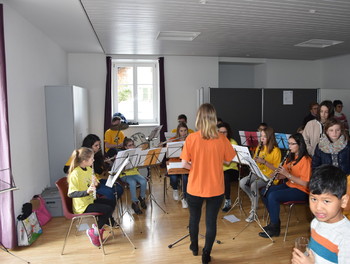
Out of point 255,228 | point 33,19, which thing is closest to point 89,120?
point 33,19

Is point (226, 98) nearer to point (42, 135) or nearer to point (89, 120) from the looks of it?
point (89, 120)

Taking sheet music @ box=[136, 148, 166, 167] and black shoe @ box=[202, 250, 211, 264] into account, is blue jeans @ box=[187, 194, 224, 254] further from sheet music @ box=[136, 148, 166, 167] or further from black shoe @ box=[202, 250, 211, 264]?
sheet music @ box=[136, 148, 166, 167]

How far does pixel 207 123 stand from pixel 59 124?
10.6ft

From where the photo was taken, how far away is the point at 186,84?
25.2 ft

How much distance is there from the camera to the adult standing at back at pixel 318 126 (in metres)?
4.12

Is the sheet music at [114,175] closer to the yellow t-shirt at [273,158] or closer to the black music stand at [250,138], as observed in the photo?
the yellow t-shirt at [273,158]

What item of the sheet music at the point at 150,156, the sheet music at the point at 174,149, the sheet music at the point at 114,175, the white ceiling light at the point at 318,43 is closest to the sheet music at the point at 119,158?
the sheet music at the point at 114,175

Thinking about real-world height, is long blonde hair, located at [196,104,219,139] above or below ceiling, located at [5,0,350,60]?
below

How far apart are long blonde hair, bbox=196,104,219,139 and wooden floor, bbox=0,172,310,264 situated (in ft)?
4.46

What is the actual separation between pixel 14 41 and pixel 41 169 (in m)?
1.96

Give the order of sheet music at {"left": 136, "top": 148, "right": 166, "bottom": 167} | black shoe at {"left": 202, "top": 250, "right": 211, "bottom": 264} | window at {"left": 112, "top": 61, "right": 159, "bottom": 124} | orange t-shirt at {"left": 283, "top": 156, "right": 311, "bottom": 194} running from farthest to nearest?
window at {"left": 112, "top": 61, "right": 159, "bottom": 124} → sheet music at {"left": 136, "top": 148, "right": 166, "bottom": 167} → orange t-shirt at {"left": 283, "top": 156, "right": 311, "bottom": 194} → black shoe at {"left": 202, "top": 250, "right": 211, "bottom": 264}

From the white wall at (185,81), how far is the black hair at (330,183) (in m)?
6.27

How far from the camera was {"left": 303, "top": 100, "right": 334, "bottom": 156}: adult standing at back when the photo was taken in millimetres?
4117

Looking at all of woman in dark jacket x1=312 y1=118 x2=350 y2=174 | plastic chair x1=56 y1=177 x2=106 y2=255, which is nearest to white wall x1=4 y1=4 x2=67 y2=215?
plastic chair x1=56 y1=177 x2=106 y2=255
